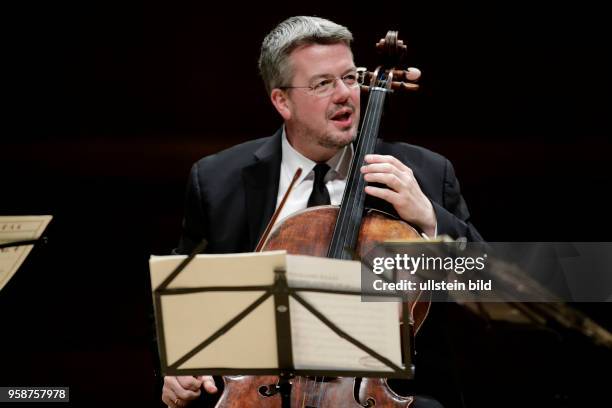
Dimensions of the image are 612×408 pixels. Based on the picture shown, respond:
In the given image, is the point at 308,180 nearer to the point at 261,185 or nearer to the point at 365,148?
the point at 261,185

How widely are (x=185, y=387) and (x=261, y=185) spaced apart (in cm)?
66

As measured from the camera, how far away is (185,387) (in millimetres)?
1843

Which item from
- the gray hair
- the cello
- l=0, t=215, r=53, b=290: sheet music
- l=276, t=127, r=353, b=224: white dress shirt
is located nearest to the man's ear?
the gray hair

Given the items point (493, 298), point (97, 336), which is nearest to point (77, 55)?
point (97, 336)

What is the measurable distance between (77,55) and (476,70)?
72.6 inches

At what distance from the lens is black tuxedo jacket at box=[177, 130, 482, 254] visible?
7.06 ft

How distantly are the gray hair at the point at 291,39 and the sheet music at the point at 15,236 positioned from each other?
2.61 feet

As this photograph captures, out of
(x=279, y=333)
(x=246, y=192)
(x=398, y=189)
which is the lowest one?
(x=279, y=333)

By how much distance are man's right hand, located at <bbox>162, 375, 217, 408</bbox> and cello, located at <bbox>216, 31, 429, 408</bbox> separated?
5.2 inches

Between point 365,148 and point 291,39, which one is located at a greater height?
point 291,39

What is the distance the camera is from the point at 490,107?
3193 millimetres

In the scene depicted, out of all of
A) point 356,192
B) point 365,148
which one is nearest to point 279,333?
point 356,192

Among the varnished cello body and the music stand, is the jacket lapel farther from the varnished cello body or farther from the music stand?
the music stand

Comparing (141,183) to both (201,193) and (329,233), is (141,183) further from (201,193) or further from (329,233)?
(329,233)
